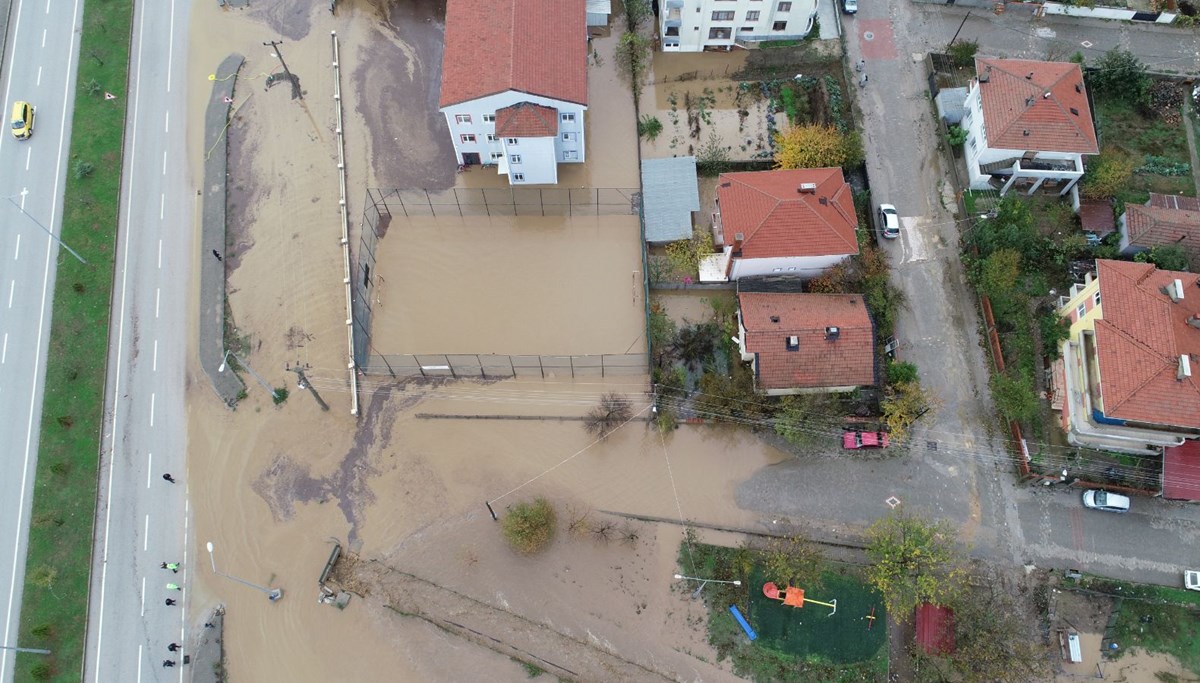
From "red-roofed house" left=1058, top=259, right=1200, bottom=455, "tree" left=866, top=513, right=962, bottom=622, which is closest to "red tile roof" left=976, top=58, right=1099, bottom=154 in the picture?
"red-roofed house" left=1058, top=259, right=1200, bottom=455

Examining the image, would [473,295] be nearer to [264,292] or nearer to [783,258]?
[264,292]

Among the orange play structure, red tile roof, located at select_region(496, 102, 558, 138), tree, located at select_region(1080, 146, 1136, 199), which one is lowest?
the orange play structure

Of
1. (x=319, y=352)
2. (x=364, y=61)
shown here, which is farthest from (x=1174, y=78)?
(x=319, y=352)

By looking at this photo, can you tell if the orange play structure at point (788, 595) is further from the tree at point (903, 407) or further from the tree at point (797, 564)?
the tree at point (903, 407)

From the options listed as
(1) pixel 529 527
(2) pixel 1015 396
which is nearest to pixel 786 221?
(2) pixel 1015 396

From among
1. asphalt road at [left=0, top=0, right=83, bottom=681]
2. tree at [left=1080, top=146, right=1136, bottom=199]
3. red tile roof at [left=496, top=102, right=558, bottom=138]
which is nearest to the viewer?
asphalt road at [left=0, top=0, right=83, bottom=681]

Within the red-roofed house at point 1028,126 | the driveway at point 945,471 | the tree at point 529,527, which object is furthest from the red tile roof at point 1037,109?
the tree at point 529,527

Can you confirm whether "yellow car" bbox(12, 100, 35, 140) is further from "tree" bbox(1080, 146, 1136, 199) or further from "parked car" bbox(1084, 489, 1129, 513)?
"parked car" bbox(1084, 489, 1129, 513)
